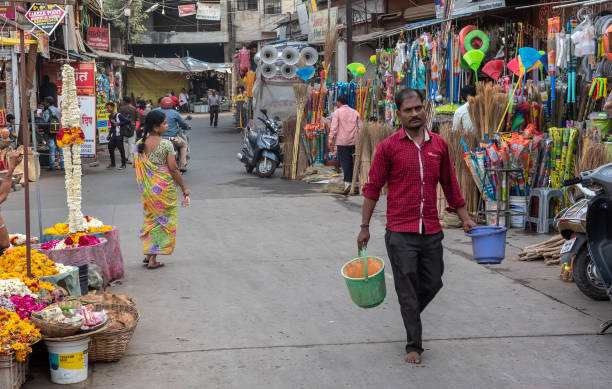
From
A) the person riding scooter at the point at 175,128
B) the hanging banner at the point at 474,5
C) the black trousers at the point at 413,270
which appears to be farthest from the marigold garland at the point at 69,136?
the hanging banner at the point at 474,5

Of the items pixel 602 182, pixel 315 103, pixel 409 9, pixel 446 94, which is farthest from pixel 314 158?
pixel 602 182

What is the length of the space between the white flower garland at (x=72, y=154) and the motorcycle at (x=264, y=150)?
862 cm

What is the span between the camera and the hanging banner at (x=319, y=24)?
68.0 feet

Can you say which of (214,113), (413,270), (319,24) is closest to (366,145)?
(413,270)

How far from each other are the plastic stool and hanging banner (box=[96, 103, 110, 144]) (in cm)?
1295

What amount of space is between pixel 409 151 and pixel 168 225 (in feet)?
11.7

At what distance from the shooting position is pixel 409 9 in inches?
771

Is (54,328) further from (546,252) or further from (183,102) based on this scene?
(183,102)

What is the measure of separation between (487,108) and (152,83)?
3994cm

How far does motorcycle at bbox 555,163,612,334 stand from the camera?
204 inches

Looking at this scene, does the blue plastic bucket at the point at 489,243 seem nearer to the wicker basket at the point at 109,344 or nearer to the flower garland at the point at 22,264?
the wicker basket at the point at 109,344

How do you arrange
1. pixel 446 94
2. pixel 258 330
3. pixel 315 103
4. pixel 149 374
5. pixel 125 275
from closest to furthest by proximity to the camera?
1. pixel 149 374
2. pixel 258 330
3. pixel 125 275
4. pixel 446 94
5. pixel 315 103

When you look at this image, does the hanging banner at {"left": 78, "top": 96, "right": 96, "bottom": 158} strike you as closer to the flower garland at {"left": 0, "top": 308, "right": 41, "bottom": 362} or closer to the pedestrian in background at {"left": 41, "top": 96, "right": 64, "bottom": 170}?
the pedestrian in background at {"left": 41, "top": 96, "right": 64, "bottom": 170}

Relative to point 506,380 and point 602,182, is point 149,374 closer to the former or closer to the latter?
point 506,380
